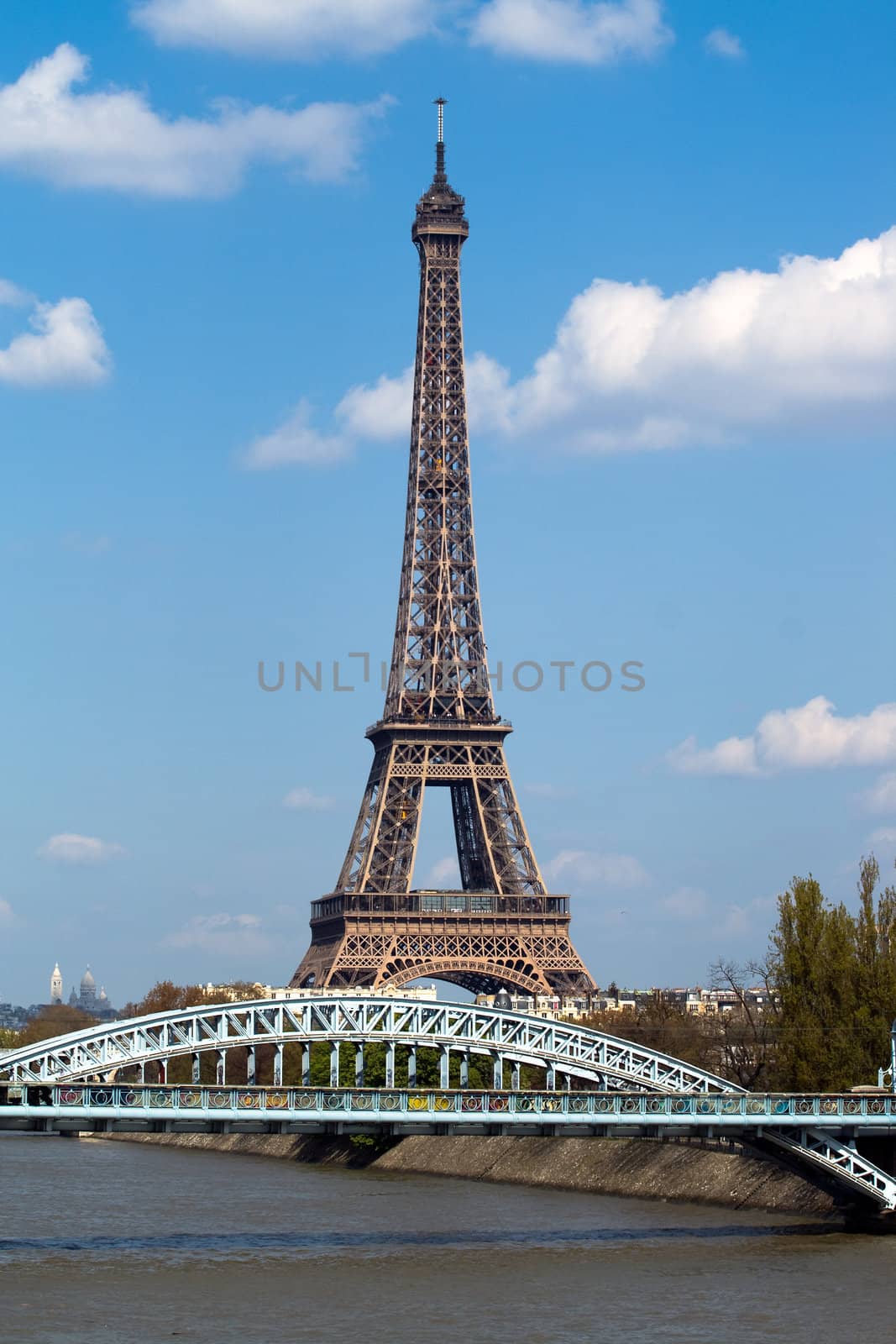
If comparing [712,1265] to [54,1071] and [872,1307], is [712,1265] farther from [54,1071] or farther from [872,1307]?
[54,1071]

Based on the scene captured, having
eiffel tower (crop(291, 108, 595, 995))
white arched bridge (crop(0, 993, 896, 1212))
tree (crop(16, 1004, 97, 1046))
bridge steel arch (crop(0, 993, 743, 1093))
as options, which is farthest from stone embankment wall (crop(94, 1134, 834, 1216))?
tree (crop(16, 1004, 97, 1046))

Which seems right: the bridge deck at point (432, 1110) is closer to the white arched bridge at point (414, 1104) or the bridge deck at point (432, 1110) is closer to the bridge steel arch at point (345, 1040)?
the white arched bridge at point (414, 1104)

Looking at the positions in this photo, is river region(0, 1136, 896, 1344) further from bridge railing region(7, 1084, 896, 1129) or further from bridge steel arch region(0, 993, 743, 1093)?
bridge steel arch region(0, 993, 743, 1093)

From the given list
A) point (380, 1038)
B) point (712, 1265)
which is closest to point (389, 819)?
point (380, 1038)

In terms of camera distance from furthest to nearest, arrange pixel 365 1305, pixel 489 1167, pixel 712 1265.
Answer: pixel 489 1167 → pixel 712 1265 → pixel 365 1305

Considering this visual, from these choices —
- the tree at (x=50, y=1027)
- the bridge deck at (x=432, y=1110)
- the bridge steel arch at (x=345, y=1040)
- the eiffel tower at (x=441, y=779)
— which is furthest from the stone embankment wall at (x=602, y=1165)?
the tree at (x=50, y=1027)
